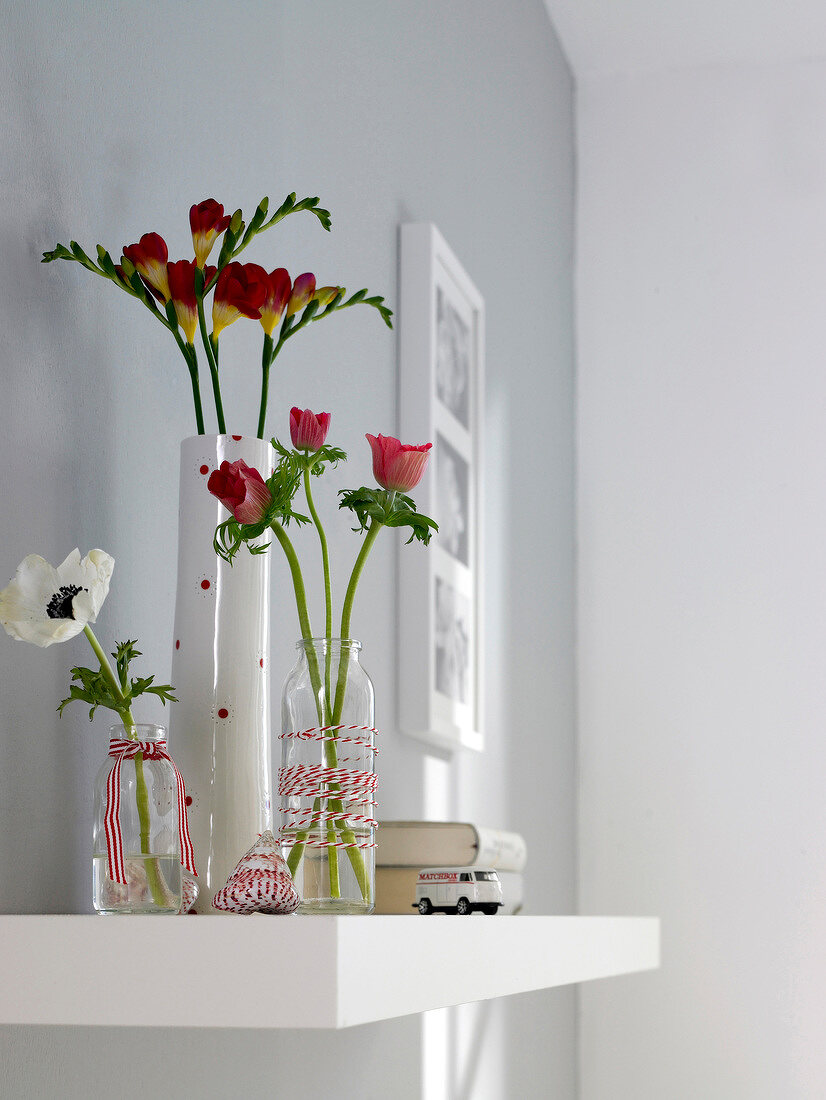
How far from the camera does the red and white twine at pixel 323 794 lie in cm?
71

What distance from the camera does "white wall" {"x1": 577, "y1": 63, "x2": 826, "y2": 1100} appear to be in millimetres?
2158

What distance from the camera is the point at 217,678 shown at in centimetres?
72

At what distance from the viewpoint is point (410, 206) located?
1.47m

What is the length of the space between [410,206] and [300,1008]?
110 centimetres

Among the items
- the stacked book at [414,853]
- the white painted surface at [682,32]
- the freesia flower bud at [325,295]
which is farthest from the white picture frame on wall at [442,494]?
the white painted surface at [682,32]

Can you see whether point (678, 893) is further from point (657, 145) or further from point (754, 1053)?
point (657, 145)

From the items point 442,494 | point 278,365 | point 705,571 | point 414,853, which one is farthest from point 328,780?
point 705,571

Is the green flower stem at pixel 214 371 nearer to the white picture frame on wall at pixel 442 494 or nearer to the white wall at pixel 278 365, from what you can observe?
the white wall at pixel 278 365

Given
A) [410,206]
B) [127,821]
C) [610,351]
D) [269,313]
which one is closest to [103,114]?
[269,313]

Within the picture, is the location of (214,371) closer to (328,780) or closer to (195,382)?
(195,382)

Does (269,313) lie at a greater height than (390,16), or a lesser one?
lesser

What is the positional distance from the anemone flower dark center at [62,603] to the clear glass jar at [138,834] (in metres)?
0.07

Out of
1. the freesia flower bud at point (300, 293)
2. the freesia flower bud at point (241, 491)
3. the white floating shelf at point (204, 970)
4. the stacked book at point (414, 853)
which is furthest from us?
the stacked book at point (414, 853)

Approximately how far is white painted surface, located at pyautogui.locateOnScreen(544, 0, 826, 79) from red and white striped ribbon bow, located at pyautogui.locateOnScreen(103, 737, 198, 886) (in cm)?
195
